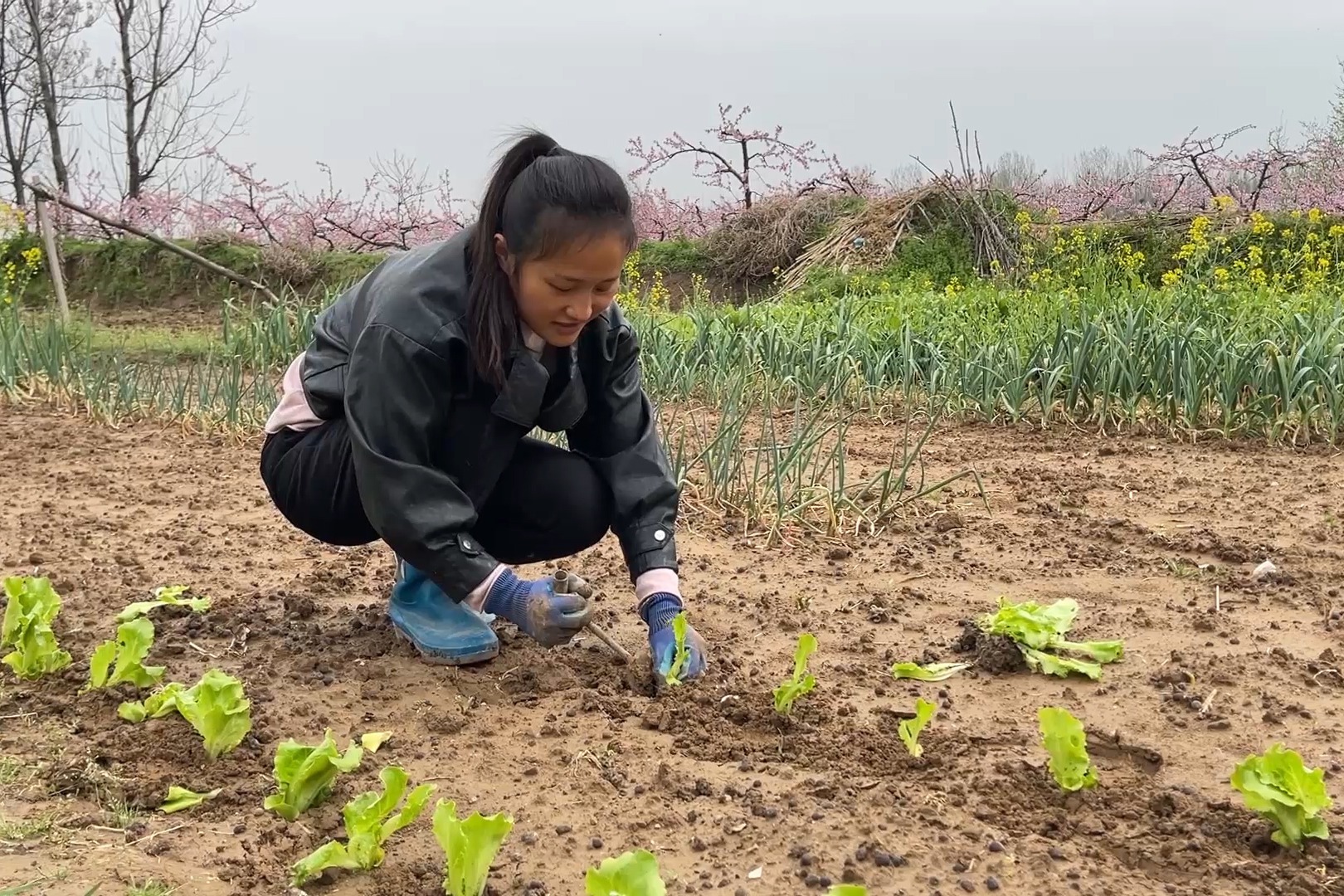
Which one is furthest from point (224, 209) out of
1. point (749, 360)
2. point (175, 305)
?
point (749, 360)

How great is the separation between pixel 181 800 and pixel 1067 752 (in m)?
1.20

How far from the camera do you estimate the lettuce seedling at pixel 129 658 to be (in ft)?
6.14

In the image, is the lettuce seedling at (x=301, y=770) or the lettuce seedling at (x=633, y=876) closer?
the lettuce seedling at (x=633, y=876)

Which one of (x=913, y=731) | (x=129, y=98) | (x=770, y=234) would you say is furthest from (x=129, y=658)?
(x=129, y=98)

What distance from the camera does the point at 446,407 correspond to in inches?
77.2

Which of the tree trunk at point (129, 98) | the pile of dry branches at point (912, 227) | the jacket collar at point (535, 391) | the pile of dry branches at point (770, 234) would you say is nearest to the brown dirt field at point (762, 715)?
the jacket collar at point (535, 391)

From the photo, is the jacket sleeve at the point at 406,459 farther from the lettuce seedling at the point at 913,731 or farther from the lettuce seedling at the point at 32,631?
the lettuce seedling at the point at 913,731

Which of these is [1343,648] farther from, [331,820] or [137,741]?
[137,741]

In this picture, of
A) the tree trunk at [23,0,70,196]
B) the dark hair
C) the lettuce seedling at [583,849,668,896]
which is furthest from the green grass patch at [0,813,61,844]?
the tree trunk at [23,0,70,196]

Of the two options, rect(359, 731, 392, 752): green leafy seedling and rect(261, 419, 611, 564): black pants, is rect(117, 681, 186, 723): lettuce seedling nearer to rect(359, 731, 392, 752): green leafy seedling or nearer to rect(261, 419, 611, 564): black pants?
rect(359, 731, 392, 752): green leafy seedling

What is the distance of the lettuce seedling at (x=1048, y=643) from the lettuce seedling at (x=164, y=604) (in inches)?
61.5

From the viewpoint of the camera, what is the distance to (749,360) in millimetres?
4914

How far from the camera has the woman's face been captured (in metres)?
1.77

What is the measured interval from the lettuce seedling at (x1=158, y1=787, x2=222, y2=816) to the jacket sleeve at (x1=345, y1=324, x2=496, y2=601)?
503mm
